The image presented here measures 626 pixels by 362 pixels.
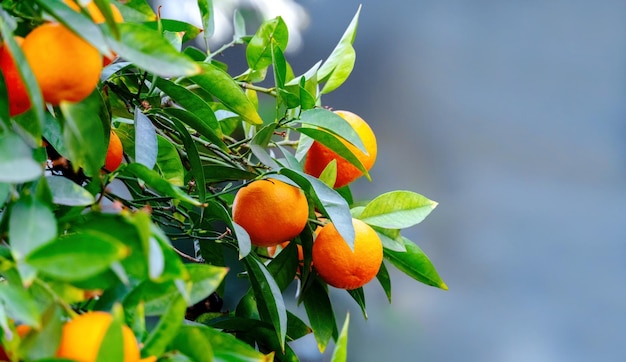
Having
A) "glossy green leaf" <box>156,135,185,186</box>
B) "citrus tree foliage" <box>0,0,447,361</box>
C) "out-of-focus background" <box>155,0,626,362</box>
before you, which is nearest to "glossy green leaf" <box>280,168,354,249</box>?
"citrus tree foliage" <box>0,0,447,361</box>

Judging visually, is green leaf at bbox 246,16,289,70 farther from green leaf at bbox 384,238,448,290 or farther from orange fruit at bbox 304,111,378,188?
green leaf at bbox 384,238,448,290

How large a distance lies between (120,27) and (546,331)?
58.5 inches

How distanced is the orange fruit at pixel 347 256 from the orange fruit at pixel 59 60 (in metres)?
0.37

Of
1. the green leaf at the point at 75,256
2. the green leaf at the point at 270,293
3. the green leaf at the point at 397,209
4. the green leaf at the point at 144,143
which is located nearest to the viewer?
the green leaf at the point at 75,256

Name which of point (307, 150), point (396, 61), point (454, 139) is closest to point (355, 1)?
point (396, 61)

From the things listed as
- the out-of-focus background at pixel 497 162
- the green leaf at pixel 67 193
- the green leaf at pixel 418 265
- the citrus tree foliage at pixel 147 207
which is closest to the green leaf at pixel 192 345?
the citrus tree foliage at pixel 147 207

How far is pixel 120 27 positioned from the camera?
0.41 meters

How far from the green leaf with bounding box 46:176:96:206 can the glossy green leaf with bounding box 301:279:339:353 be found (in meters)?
0.38

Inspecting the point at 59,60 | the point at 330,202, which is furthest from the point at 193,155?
the point at 59,60

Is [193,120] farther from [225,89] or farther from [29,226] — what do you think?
[29,226]

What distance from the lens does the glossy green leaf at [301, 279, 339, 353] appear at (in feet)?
2.55

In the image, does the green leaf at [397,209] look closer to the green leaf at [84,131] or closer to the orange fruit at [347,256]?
the orange fruit at [347,256]

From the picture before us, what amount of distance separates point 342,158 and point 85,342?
46cm

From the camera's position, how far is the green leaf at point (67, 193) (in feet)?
1.43
